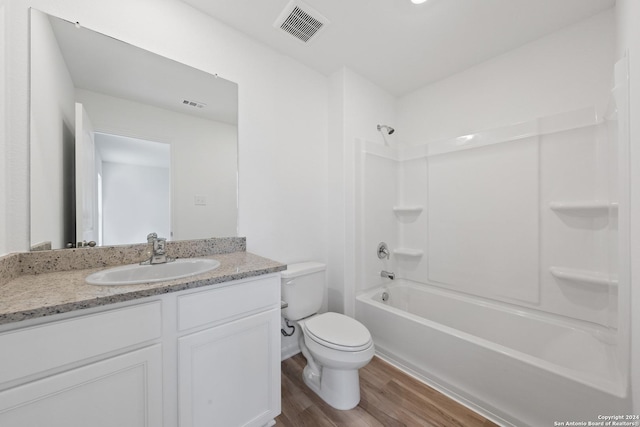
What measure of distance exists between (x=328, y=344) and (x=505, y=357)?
3.22 ft

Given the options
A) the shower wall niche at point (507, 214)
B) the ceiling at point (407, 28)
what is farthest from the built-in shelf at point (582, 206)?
the ceiling at point (407, 28)

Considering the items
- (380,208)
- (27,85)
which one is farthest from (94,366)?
(380,208)

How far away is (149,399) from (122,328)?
0.32 metres

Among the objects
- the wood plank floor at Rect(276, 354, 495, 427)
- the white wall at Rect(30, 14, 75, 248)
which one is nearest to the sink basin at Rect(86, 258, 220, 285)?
the white wall at Rect(30, 14, 75, 248)

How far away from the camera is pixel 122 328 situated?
0.81 m

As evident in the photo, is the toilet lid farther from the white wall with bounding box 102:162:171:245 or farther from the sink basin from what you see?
the white wall with bounding box 102:162:171:245

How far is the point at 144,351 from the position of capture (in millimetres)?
860

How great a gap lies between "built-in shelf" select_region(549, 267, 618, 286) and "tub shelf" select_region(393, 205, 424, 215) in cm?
105

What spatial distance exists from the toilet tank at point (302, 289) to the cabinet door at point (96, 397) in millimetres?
866

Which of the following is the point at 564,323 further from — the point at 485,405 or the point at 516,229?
the point at 485,405

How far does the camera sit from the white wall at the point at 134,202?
1.27 metres

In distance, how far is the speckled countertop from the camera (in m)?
0.68

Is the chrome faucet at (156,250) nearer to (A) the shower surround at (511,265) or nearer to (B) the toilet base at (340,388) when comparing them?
(B) the toilet base at (340,388)

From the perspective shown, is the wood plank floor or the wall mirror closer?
the wall mirror
